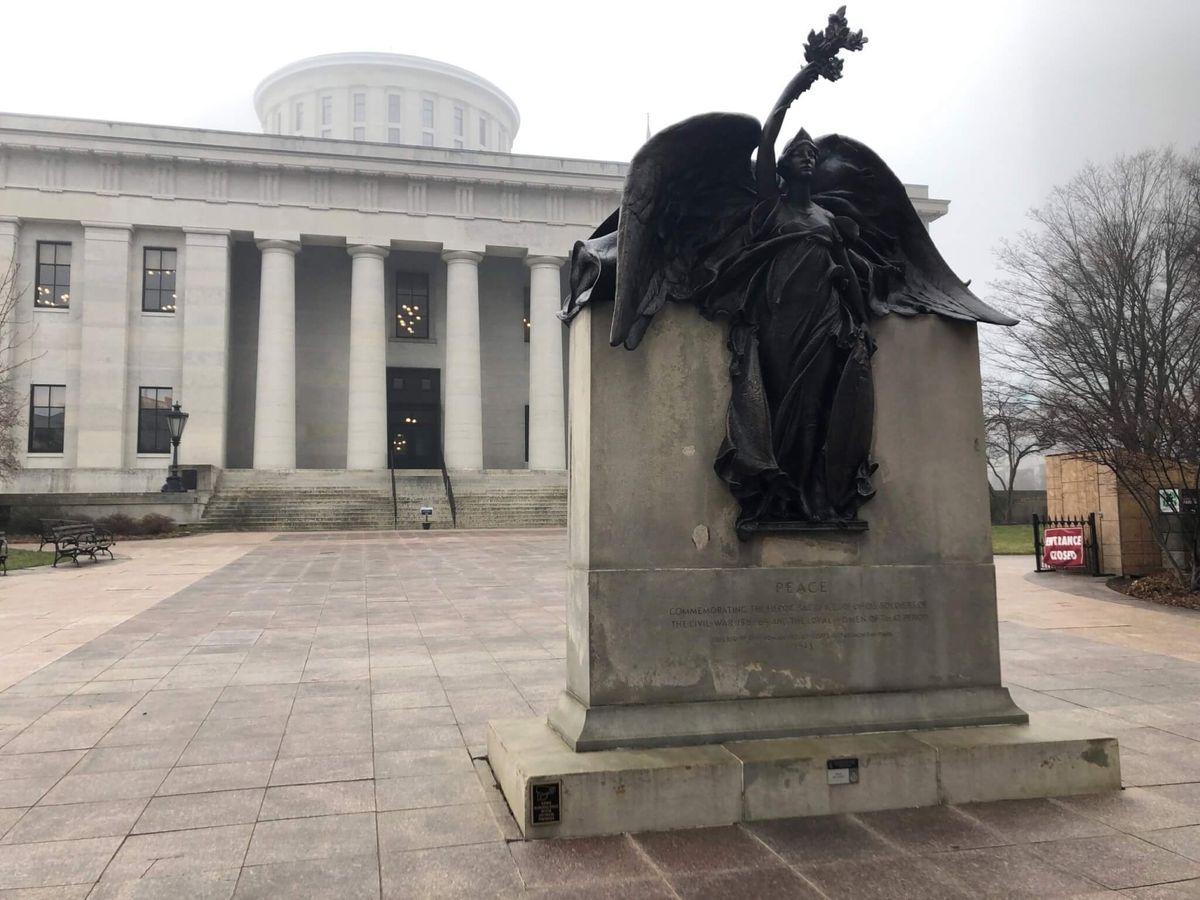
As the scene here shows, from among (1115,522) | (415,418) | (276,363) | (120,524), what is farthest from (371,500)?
(1115,522)

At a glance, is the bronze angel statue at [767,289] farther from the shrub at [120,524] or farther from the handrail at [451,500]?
the handrail at [451,500]

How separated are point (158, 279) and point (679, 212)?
144ft

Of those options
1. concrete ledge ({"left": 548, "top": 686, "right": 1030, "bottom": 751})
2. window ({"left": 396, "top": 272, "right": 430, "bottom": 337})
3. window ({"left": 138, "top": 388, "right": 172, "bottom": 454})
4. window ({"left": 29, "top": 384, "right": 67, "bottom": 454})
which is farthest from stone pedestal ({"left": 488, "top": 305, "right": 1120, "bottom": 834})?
window ({"left": 396, "top": 272, "right": 430, "bottom": 337})

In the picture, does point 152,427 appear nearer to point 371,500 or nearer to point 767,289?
point 371,500

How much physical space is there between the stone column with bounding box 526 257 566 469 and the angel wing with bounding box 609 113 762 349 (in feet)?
124

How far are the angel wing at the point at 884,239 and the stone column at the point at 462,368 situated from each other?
126 ft

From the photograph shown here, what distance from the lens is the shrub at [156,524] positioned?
28.8 m

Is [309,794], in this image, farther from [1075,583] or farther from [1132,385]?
[1132,385]

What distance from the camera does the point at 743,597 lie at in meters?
4.59

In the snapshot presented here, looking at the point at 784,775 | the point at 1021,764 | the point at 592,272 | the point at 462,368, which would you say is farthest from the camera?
the point at 462,368

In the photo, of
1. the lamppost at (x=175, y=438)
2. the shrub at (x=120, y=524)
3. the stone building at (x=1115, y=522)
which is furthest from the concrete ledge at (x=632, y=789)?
the lamppost at (x=175, y=438)

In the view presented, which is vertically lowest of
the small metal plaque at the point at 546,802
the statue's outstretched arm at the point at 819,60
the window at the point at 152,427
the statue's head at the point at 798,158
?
the small metal plaque at the point at 546,802

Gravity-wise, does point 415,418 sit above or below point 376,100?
below

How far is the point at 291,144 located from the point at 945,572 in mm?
45231
